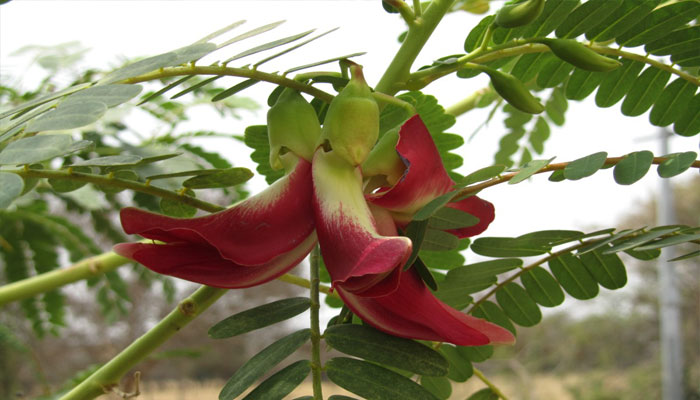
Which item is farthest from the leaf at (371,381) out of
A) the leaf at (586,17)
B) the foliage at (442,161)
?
the leaf at (586,17)

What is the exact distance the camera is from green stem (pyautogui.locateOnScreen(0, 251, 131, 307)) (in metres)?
0.49

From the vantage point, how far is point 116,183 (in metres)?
0.29

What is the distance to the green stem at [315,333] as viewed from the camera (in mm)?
257

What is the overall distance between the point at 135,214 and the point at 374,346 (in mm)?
103

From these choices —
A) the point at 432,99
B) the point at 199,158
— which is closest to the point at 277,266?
the point at 432,99

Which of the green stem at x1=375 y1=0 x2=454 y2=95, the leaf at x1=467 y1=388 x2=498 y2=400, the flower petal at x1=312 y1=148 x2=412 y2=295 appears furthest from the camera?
the leaf at x1=467 y1=388 x2=498 y2=400

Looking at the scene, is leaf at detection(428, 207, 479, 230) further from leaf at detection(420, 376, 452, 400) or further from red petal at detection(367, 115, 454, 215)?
leaf at detection(420, 376, 452, 400)

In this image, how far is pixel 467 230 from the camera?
31cm

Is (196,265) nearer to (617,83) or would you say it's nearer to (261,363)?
(261,363)

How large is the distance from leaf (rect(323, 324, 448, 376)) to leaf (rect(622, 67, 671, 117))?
0.79 feet

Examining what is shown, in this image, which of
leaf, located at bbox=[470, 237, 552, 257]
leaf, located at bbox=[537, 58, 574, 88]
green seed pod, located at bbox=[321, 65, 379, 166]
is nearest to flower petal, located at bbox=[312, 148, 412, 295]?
green seed pod, located at bbox=[321, 65, 379, 166]

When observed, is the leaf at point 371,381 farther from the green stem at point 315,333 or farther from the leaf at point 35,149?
the leaf at point 35,149

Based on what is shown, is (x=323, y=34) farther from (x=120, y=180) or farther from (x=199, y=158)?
(x=199, y=158)

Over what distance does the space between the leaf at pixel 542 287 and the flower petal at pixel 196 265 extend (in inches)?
7.1
